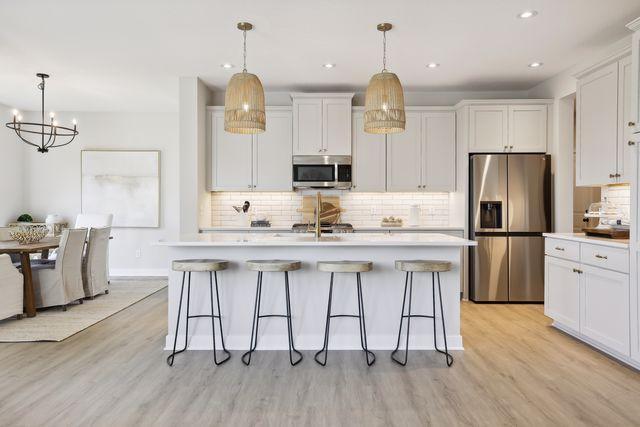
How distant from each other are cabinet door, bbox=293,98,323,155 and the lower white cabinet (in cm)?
299

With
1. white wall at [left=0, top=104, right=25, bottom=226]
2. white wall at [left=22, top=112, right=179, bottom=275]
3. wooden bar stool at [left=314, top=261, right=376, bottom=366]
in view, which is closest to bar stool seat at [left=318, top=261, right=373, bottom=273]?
wooden bar stool at [left=314, top=261, right=376, bottom=366]

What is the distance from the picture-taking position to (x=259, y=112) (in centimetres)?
329

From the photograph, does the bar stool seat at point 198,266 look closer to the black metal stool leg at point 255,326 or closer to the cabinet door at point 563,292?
the black metal stool leg at point 255,326

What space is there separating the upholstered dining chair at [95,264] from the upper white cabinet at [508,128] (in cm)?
495

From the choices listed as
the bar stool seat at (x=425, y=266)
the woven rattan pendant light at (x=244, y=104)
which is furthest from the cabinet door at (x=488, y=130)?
the woven rattan pendant light at (x=244, y=104)

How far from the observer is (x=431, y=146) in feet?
18.7

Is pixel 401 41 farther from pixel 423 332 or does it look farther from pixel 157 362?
pixel 157 362

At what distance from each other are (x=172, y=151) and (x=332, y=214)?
313cm

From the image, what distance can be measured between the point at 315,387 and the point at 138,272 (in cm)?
525

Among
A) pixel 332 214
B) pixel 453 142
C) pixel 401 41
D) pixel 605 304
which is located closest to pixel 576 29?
pixel 401 41

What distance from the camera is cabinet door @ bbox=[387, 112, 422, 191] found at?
569 centimetres

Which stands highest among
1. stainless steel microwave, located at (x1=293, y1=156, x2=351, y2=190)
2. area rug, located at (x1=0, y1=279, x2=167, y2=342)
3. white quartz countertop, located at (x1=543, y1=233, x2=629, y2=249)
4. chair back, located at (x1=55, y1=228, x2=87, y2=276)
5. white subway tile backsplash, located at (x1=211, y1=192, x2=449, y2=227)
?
stainless steel microwave, located at (x1=293, y1=156, x2=351, y2=190)

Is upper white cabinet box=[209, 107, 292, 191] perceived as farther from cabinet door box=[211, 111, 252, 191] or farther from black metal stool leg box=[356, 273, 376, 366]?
black metal stool leg box=[356, 273, 376, 366]

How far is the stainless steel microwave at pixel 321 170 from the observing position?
221 inches
